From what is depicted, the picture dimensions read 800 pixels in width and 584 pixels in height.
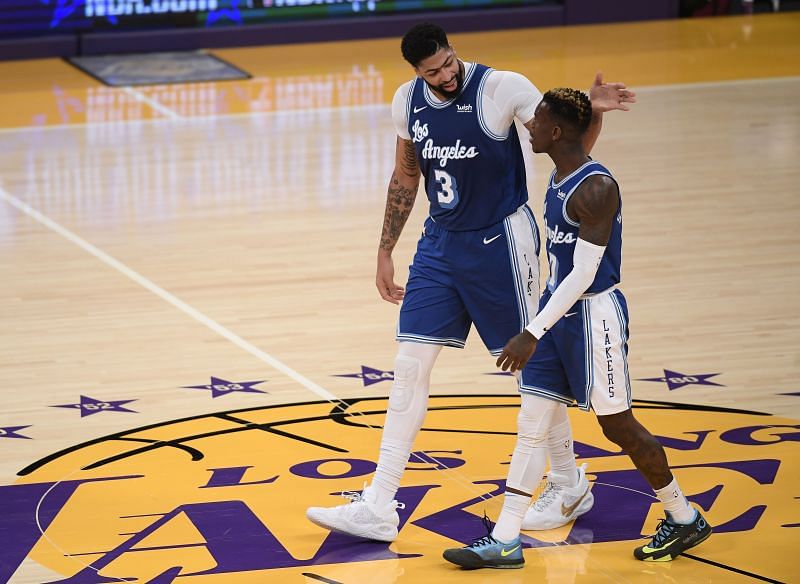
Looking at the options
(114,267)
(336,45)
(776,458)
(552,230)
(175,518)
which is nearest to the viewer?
(552,230)

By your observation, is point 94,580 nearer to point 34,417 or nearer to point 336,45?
point 34,417

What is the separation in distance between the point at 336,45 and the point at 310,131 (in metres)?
4.23

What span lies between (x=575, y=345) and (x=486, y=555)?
2.20 feet

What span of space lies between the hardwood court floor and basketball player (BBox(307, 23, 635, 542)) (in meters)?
0.29

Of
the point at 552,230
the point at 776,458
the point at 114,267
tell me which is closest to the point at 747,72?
the point at 114,267

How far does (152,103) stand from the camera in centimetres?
1271

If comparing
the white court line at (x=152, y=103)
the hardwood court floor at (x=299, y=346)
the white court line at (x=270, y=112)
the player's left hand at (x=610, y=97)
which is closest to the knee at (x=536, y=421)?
the hardwood court floor at (x=299, y=346)

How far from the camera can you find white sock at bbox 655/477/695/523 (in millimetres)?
4188

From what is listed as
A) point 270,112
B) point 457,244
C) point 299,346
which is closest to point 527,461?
point 457,244

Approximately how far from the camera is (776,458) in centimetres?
502

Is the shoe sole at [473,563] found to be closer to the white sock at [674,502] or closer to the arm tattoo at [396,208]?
the white sock at [674,502]

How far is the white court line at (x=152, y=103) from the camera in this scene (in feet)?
40.1

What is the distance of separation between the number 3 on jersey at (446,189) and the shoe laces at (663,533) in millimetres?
1165

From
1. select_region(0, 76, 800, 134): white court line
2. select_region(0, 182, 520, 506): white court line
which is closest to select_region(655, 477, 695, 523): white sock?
select_region(0, 182, 520, 506): white court line
